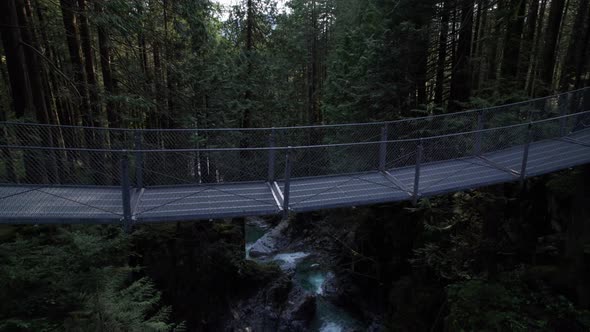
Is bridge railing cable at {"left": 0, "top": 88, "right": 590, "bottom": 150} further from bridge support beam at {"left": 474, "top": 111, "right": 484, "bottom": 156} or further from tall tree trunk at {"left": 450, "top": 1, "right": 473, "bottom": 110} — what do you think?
tall tree trunk at {"left": 450, "top": 1, "right": 473, "bottom": 110}

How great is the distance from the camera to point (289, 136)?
9.87 metres

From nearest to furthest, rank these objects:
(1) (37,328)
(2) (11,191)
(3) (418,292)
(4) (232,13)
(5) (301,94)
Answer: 1. (1) (37,328)
2. (2) (11,191)
3. (3) (418,292)
4. (4) (232,13)
5. (5) (301,94)

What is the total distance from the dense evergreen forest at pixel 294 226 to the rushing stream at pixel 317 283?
0.18 metres

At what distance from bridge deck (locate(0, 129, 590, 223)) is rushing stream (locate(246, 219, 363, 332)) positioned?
501 centimetres

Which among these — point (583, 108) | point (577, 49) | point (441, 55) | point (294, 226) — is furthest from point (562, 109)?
point (294, 226)

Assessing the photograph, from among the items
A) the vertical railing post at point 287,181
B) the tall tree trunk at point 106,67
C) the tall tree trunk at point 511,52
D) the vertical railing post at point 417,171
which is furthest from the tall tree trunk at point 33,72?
the tall tree trunk at point 511,52

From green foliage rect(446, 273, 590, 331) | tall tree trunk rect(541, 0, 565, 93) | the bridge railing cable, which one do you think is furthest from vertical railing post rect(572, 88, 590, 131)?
green foliage rect(446, 273, 590, 331)

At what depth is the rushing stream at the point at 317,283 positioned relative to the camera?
9.30 m

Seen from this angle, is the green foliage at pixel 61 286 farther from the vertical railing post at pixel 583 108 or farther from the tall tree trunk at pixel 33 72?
the vertical railing post at pixel 583 108

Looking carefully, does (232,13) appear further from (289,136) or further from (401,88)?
(401,88)

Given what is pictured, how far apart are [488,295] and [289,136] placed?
614 cm

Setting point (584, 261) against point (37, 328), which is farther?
point (584, 261)

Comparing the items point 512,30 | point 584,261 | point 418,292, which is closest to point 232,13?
point 512,30

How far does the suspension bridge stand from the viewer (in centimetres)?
469
